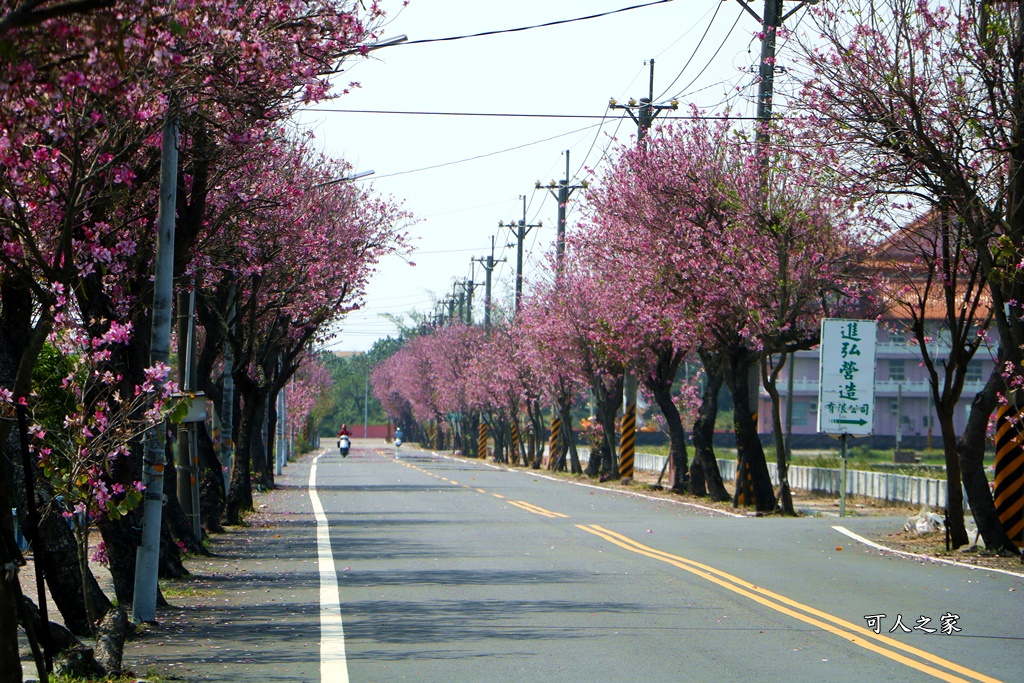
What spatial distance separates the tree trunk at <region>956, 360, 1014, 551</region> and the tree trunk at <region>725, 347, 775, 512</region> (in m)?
9.64

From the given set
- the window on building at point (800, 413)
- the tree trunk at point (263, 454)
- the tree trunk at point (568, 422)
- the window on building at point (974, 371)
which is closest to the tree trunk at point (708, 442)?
the tree trunk at point (263, 454)

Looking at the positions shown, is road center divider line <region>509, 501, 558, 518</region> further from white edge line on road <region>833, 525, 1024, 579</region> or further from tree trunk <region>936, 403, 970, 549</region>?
tree trunk <region>936, 403, 970, 549</region>

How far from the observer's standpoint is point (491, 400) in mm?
70250

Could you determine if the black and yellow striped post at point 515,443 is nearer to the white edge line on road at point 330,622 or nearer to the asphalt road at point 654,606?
the asphalt road at point 654,606

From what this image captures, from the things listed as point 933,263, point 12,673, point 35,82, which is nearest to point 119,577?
point 12,673

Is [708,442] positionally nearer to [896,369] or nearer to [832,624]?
[832,624]

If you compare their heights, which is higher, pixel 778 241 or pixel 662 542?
pixel 778 241

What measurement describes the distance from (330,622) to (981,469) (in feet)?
34.4

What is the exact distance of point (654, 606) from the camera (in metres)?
13.0

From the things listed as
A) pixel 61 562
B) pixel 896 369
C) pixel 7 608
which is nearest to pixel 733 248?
pixel 61 562

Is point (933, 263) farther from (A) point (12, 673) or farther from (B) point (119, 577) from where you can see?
(A) point (12, 673)

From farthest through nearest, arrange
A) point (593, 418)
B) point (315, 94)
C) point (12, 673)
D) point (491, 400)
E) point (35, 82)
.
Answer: point (491, 400), point (593, 418), point (315, 94), point (12, 673), point (35, 82)

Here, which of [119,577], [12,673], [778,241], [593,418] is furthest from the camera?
[593,418]

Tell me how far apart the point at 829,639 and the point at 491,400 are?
2345 inches
